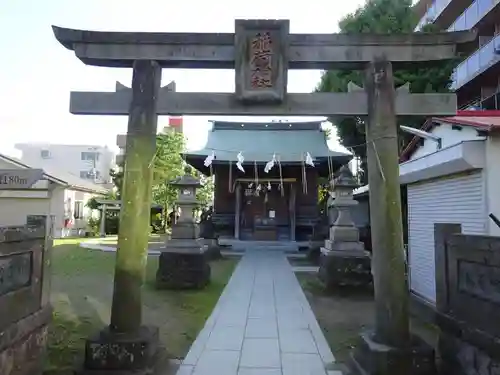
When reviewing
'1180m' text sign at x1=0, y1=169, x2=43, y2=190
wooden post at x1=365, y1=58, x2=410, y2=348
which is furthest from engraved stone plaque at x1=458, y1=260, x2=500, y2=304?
'1180m' text sign at x1=0, y1=169, x2=43, y2=190

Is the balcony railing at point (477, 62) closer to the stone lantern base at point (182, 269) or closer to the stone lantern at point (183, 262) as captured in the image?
the stone lantern at point (183, 262)

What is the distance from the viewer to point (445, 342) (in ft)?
15.5

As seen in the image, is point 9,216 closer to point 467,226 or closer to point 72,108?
point 72,108

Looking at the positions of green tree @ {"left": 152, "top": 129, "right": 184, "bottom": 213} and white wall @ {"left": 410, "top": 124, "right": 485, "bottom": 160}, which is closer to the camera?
white wall @ {"left": 410, "top": 124, "right": 485, "bottom": 160}

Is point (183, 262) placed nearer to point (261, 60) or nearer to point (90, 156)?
point (261, 60)

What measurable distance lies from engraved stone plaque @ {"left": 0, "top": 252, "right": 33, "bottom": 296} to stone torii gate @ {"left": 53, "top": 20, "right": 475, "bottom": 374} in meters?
0.96

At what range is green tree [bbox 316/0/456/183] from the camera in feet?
54.6

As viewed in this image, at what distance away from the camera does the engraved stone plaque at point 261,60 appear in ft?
17.1

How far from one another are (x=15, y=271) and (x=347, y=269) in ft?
25.4

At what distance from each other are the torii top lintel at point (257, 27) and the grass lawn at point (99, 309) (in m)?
3.97

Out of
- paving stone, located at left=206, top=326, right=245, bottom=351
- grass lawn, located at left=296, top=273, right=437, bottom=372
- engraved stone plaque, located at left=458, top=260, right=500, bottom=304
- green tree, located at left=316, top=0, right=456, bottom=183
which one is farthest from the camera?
green tree, located at left=316, top=0, right=456, bottom=183

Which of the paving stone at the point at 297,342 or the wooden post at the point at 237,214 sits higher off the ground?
the wooden post at the point at 237,214

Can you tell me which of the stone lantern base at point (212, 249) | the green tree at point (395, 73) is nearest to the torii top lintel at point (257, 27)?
the green tree at point (395, 73)

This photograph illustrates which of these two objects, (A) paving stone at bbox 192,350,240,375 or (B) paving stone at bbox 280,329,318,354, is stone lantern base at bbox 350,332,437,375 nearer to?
(B) paving stone at bbox 280,329,318,354
